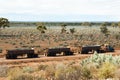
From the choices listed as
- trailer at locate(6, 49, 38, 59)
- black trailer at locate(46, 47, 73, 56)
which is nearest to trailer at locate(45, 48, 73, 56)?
black trailer at locate(46, 47, 73, 56)

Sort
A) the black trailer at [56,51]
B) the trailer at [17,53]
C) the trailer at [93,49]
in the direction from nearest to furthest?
the trailer at [17,53] → the black trailer at [56,51] → the trailer at [93,49]

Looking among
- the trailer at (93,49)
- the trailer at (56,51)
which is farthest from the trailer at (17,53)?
the trailer at (93,49)

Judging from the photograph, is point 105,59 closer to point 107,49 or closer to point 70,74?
point 70,74

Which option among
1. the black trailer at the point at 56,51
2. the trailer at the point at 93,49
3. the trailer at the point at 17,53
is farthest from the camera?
the trailer at the point at 93,49

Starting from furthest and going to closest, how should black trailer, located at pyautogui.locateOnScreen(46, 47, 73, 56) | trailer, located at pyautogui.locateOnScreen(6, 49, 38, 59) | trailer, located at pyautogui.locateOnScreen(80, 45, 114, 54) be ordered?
1. trailer, located at pyautogui.locateOnScreen(80, 45, 114, 54)
2. black trailer, located at pyautogui.locateOnScreen(46, 47, 73, 56)
3. trailer, located at pyautogui.locateOnScreen(6, 49, 38, 59)

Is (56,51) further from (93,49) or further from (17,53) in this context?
(93,49)

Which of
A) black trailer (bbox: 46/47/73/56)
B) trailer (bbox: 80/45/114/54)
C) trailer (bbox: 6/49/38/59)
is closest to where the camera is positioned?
trailer (bbox: 6/49/38/59)

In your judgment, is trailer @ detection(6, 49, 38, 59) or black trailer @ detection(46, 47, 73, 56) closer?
trailer @ detection(6, 49, 38, 59)

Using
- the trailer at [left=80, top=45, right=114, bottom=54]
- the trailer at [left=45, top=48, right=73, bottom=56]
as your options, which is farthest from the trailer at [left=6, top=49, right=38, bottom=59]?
the trailer at [left=80, top=45, right=114, bottom=54]

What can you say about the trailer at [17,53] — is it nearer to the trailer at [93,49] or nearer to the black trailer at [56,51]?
the black trailer at [56,51]

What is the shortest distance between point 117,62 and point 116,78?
733 centimetres

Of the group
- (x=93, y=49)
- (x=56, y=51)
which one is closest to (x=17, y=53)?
(x=56, y=51)

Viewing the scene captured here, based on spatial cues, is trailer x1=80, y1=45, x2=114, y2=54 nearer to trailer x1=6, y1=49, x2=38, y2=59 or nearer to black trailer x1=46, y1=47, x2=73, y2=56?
black trailer x1=46, y1=47, x2=73, y2=56

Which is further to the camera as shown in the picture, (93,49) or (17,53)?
(93,49)
